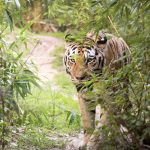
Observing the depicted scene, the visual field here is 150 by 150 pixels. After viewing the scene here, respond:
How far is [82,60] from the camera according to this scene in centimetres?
443

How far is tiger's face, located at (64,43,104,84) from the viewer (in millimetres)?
4359

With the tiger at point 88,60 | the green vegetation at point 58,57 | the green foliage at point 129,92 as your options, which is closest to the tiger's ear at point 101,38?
the tiger at point 88,60

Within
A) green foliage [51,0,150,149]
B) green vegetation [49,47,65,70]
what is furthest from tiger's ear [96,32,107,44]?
green vegetation [49,47,65,70]

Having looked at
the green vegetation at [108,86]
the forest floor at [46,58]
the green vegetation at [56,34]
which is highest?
the green vegetation at [108,86]

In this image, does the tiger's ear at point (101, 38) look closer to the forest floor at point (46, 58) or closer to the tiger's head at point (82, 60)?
the tiger's head at point (82, 60)

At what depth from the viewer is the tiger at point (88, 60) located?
437 cm

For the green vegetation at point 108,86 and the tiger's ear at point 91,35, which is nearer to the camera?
the green vegetation at point 108,86

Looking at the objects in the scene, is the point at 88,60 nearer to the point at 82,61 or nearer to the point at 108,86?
the point at 82,61

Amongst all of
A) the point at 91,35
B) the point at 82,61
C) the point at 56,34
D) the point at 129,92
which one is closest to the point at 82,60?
the point at 82,61

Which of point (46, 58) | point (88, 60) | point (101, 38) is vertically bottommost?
point (46, 58)

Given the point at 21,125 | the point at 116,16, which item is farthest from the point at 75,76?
the point at 21,125

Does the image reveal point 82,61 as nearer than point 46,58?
Yes

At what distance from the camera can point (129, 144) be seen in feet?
12.0

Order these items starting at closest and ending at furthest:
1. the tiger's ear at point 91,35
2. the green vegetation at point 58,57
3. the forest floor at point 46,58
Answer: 1. the tiger's ear at point 91,35
2. the forest floor at point 46,58
3. the green vegetation at point 58,57
